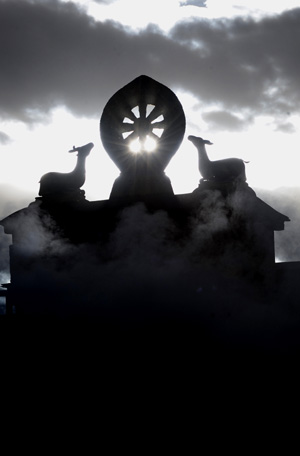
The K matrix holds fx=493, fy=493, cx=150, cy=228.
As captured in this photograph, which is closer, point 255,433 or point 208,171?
point 255,433

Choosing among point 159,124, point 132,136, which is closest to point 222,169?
point 159,124

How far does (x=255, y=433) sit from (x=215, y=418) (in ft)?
2.11

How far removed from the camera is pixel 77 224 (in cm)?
1262

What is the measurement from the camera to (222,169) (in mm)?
11523

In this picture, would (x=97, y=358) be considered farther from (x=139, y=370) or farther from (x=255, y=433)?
(x=255, y=433)

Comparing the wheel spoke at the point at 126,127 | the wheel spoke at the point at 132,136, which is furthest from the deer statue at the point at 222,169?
the wheel spoke at the point at 126,127

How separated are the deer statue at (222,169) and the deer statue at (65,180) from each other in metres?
3.25

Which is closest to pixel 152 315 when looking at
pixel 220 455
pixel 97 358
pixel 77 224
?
→ pixel 97 358

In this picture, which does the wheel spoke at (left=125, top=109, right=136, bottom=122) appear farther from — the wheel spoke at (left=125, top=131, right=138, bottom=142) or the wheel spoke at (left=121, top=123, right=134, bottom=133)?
the wheel spoke at (left=125, top=131, right=138, bottom=142)

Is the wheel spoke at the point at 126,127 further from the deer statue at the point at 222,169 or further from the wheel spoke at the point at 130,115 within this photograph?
→ the deer statue at the point at 222,169

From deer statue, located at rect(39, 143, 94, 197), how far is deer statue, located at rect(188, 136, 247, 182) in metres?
3.25

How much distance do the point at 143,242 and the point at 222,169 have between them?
2.57 meters

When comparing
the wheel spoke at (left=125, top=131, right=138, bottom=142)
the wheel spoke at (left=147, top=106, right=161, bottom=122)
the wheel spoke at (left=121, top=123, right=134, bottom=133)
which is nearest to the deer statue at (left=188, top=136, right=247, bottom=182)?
the wheel spoke at (left=147, top=106, right=161, bottom=122)

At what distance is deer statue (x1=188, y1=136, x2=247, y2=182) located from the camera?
451 inches
